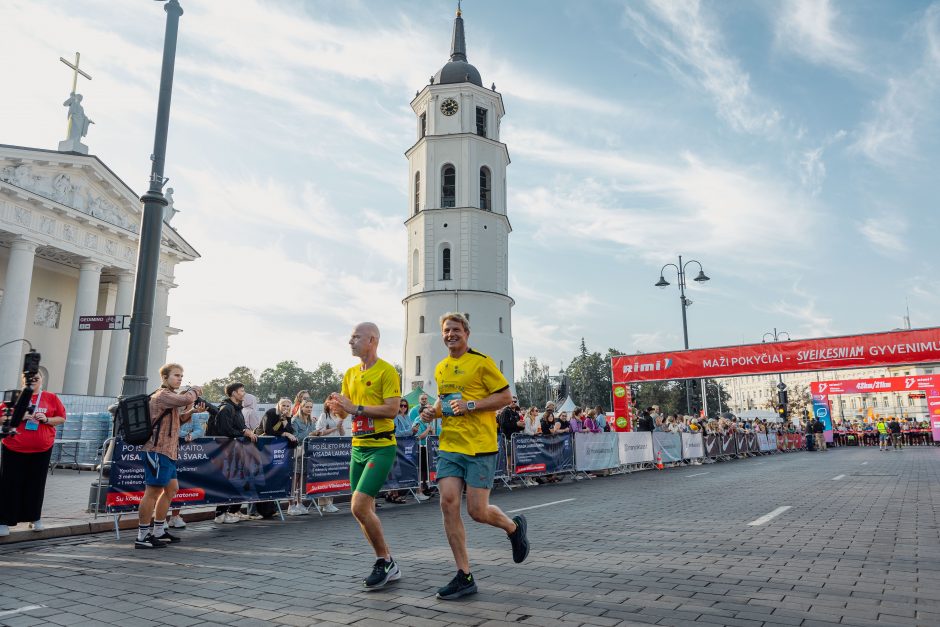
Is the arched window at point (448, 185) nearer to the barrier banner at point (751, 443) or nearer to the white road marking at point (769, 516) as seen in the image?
the barrier banner at point (751, 443)

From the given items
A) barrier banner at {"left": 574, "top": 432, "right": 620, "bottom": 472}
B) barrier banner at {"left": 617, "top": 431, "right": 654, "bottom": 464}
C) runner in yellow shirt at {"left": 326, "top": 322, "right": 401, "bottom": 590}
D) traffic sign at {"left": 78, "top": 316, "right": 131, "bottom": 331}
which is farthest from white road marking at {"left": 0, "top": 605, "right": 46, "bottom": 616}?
barrier banner at {"left": 617, "top": 431, "right": 654, "bottom": 464}

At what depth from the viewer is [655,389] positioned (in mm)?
94188

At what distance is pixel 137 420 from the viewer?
7293 mm

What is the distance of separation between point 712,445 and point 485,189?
27883 millimetres

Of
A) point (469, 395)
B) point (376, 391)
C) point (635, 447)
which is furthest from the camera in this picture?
point (635, 447)

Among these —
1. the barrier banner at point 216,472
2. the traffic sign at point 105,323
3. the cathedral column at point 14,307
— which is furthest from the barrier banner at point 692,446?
the cathedral column at point 14,307

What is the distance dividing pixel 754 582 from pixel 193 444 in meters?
7.32

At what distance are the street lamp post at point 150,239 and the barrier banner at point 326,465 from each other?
2.74 m

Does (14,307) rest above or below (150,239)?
above

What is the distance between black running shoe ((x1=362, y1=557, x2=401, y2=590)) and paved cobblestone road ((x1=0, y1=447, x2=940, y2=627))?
84 mm

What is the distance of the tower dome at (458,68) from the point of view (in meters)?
48.7

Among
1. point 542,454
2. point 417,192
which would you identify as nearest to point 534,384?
point 417,192

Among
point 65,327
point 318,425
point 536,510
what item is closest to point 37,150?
point 65,327

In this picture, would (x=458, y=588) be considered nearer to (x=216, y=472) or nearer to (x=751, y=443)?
(x=216, y=472)
